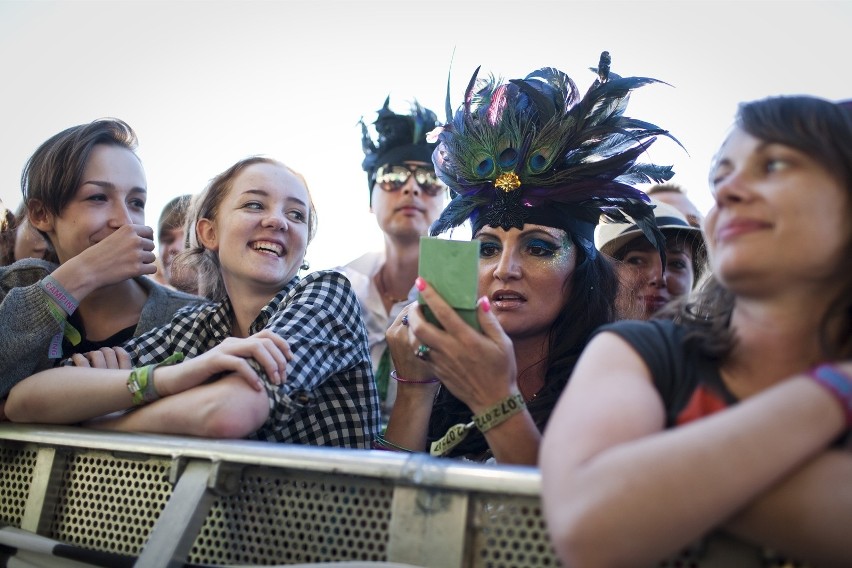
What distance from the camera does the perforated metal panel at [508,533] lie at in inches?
56.0

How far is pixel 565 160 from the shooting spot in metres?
2.83

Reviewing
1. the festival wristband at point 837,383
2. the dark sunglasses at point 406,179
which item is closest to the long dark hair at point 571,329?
the festival wristband at point 837,383

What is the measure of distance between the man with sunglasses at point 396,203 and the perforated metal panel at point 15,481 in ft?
8.06

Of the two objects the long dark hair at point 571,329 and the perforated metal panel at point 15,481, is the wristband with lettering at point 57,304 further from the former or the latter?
the long dark hair at point 571,329

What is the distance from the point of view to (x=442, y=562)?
145 centimetres

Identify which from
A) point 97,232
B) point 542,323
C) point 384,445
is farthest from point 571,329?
point 97,232

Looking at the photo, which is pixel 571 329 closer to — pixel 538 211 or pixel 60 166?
pixel 538 211

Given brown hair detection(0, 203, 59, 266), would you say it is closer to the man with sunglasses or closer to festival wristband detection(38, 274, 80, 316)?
festival wristband detection(38, 274, 80, 316)

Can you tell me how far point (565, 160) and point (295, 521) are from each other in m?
1.69

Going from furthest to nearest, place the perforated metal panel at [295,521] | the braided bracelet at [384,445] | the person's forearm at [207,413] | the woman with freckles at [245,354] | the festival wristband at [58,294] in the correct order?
the festival wristband at [58,294], the braided bracelet at [384,445], the woman with freckles at [245,354], the person's forearm at [207,413], the perforated metal panel at [295,521]

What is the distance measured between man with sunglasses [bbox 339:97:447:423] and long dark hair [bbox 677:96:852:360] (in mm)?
2920

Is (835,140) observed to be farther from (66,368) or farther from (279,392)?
(66,368)

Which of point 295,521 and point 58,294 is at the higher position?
point 58,294

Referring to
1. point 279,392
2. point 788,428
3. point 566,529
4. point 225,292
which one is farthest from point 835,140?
point 225,292
